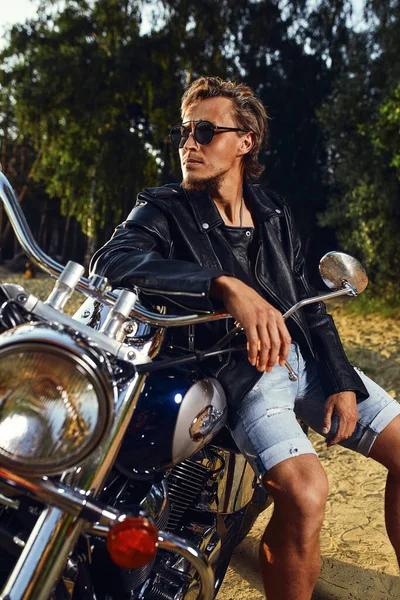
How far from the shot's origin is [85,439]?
3.49 feet

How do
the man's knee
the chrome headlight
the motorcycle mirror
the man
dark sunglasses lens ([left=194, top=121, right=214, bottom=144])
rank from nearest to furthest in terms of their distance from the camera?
the chrome headlight < the man < the man's knee < the motorcycle mirror < dark sunglasses lens ([left=194, top=121, right=214, bottom=144])

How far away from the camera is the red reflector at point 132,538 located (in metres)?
1.08

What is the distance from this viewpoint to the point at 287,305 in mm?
2104

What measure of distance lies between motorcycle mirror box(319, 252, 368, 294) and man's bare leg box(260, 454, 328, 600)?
52 centimetres

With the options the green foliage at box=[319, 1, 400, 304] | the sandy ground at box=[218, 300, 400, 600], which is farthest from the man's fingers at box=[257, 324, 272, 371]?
the green foliage at box=[319, 1, 400, 304]

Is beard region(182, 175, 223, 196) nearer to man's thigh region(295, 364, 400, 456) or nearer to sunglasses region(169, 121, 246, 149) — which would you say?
sunglasses region(169, 121, 246, 149)

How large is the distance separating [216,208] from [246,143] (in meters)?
0.37

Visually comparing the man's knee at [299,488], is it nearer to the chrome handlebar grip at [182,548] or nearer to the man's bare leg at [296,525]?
the man's bare leg at [296,525]

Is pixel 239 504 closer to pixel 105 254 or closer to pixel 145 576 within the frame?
pixel 145 576

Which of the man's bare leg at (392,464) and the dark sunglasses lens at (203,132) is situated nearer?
the man's bare leg at (392,464)

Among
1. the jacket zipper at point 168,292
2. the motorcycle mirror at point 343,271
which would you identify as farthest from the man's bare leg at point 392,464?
the jacket zipper at point 168,292

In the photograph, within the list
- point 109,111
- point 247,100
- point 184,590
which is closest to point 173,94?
point 109,111

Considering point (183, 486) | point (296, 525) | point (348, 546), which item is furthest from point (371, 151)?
point (296, 525)

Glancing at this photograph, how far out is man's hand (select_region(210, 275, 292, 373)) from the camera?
1402 mm
